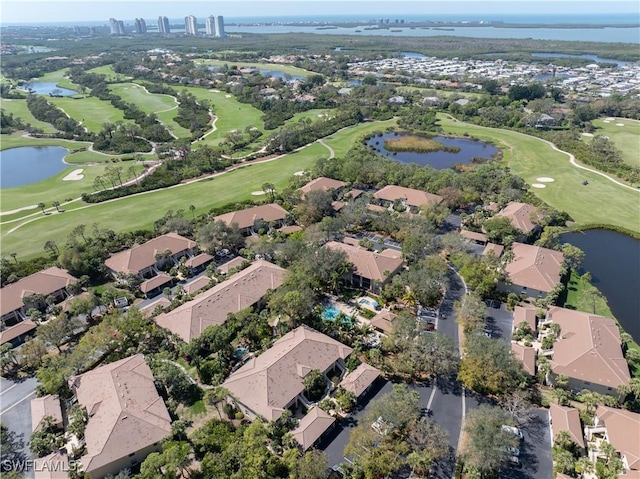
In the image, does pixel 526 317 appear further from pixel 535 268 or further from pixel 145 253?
pixel 145 253

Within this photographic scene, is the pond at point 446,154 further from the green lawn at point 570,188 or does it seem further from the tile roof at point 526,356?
the tile roof at point 526,356

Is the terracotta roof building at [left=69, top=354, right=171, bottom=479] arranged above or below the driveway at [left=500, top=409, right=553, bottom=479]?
above

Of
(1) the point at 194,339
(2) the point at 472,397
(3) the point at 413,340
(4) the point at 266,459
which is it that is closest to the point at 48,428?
(1) the point at 194,339

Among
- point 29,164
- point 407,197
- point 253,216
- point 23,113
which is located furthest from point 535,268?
point 23,113

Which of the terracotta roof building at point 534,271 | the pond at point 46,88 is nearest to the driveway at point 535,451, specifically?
the terracotta roof building at point 534,271

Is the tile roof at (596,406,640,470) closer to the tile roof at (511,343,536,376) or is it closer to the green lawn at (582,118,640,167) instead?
the tile roof at (511,343,536,376)

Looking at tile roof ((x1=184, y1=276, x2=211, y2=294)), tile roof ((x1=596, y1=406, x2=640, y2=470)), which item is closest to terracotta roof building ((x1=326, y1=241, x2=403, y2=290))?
tile roof ((x1=184, y1=276, x2=211, y2=294))
